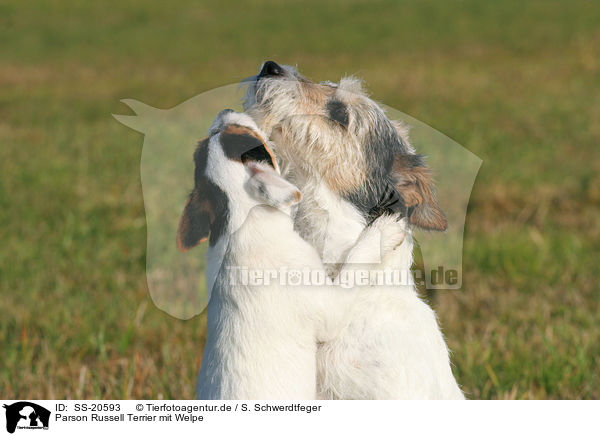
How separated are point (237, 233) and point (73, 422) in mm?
790


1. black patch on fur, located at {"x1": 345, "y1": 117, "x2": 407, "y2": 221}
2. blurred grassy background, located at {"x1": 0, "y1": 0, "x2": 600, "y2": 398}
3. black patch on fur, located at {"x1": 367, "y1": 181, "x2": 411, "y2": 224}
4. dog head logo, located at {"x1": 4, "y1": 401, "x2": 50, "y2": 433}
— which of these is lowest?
dog head logo, located at {"x1": 4, "y1": 401, "x2": 50, "y2": 433}

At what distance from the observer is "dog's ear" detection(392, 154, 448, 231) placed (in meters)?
2.05

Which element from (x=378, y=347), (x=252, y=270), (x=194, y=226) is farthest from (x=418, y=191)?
(x=194, y=226)

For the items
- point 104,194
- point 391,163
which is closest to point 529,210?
point 104,194

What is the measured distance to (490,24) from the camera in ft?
52.9

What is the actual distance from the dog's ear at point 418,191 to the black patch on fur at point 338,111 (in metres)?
0.22

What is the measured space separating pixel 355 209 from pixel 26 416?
1172 mm

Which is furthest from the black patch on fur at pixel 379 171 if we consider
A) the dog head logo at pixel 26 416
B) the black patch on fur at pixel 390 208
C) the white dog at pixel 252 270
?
the dog head logo at pixel 26 416

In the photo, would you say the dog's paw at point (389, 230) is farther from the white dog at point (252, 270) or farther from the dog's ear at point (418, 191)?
the white dog at point (252, 270)

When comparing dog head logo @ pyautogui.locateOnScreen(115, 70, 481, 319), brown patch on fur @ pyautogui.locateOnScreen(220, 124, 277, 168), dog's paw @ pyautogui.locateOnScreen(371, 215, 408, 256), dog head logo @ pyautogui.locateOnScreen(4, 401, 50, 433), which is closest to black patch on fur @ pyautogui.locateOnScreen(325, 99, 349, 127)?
dog head logo @ pyautogui.locateOnScreen(115, 70, 481, 319)

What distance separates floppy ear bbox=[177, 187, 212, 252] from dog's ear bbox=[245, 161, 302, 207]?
0.16 meters

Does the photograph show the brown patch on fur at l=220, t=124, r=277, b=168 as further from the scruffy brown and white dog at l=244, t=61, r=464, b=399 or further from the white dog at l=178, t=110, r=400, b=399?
the scruffy brown and white dog at l=244, t=61, r=464, b=399

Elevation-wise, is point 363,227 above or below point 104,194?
below

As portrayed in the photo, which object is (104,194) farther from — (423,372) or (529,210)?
(423,372)
